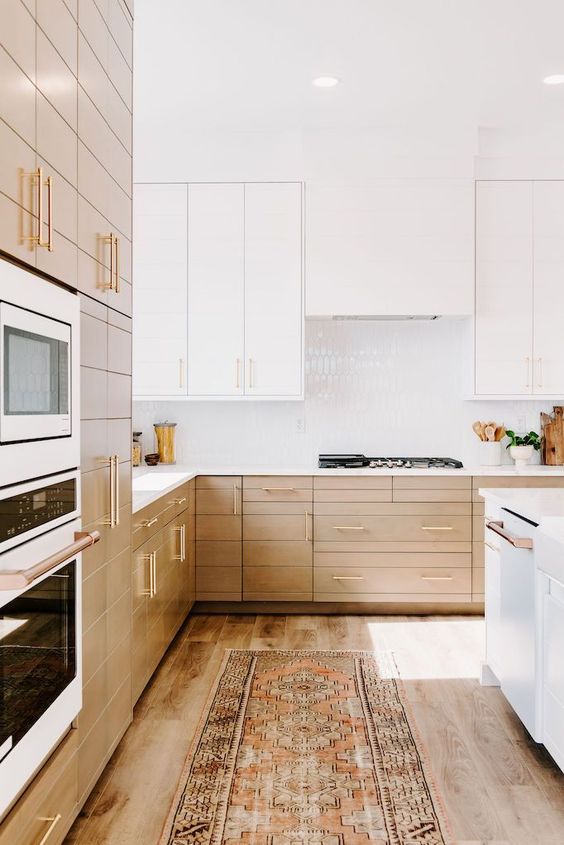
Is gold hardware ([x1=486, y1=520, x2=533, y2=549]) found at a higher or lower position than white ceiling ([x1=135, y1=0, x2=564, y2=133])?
lower

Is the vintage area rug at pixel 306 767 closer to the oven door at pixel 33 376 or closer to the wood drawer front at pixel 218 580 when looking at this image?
the wood drawer front at pixel 218 580

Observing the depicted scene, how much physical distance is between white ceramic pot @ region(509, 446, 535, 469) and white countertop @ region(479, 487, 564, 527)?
1.54 meters

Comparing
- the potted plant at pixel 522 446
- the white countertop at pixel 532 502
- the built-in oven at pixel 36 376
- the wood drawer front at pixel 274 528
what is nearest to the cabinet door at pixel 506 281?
the potted plant at pixel 522 446

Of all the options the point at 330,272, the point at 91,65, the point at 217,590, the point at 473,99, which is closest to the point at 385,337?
the point at 330,272

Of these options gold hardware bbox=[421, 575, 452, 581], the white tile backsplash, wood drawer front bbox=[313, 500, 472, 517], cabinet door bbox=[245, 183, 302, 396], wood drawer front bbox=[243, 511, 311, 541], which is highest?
cabinet door bbox=[245, 183, 302, 396]

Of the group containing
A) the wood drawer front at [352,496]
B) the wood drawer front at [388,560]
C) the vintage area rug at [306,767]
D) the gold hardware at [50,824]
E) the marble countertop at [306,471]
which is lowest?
the vintage area rug at [306,767]

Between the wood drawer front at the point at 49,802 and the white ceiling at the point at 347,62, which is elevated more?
the white ceiling at the point at 347,62

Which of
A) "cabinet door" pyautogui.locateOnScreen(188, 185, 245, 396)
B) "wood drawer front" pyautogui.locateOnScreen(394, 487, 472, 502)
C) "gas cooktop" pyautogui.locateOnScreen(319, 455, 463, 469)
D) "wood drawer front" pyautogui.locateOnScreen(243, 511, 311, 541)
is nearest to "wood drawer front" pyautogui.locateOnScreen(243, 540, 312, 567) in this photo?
"wood drawer front" pyautogui.locateOnScreen(243, 511, 311, 541)

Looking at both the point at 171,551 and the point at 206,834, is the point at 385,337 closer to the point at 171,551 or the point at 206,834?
the point at 171,551

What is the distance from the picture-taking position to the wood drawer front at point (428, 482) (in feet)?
14.3

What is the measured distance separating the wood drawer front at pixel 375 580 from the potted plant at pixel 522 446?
921mm

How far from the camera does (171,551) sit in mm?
3652

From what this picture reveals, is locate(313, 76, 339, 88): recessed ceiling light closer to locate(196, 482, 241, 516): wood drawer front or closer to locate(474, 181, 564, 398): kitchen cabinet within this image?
locate(474, 181, 564, 398): kitchen cabinet

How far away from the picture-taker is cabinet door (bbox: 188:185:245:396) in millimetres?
4516
